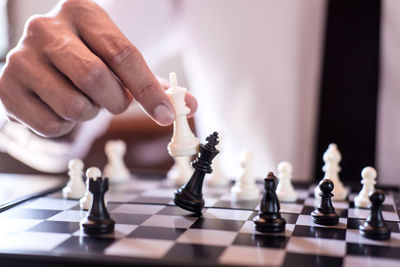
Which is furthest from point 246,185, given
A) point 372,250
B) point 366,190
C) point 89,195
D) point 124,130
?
point 124,130

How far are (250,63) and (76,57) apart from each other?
1093mm

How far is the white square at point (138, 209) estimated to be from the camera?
1312mm

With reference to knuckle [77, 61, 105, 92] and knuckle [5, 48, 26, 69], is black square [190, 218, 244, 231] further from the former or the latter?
knuckle [5, 48, 26, 69]

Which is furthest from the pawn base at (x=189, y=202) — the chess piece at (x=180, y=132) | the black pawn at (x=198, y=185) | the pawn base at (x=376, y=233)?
the pawn base at (x=376, y=233)

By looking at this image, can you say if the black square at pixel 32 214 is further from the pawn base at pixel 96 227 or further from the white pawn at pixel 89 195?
the pawn base at pixel 96 227

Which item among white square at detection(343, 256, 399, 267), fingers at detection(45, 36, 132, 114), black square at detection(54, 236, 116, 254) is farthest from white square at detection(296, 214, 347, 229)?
fingers at detection(45, 36, 132, 114)

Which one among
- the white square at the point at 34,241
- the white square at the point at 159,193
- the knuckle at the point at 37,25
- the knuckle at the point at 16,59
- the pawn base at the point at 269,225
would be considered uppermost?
the knuckle at the point at 37,25

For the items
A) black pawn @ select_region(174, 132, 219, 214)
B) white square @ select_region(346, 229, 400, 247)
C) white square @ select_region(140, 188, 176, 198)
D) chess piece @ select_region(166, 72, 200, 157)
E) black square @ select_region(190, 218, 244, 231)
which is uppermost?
chess piece @ select_region(166, 72, 200, 157)

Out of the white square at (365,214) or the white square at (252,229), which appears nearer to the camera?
the white square at (252,229)

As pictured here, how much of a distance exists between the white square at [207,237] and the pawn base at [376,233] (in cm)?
29

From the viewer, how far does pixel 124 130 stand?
4.09 meters

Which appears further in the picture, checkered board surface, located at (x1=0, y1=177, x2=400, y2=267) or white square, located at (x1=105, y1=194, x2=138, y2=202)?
white square, located at (x1=105, y1=194, x2=138, y2=202)

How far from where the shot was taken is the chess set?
2.96ft

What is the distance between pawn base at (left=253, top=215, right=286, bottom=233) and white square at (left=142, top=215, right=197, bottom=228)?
0.17 m
